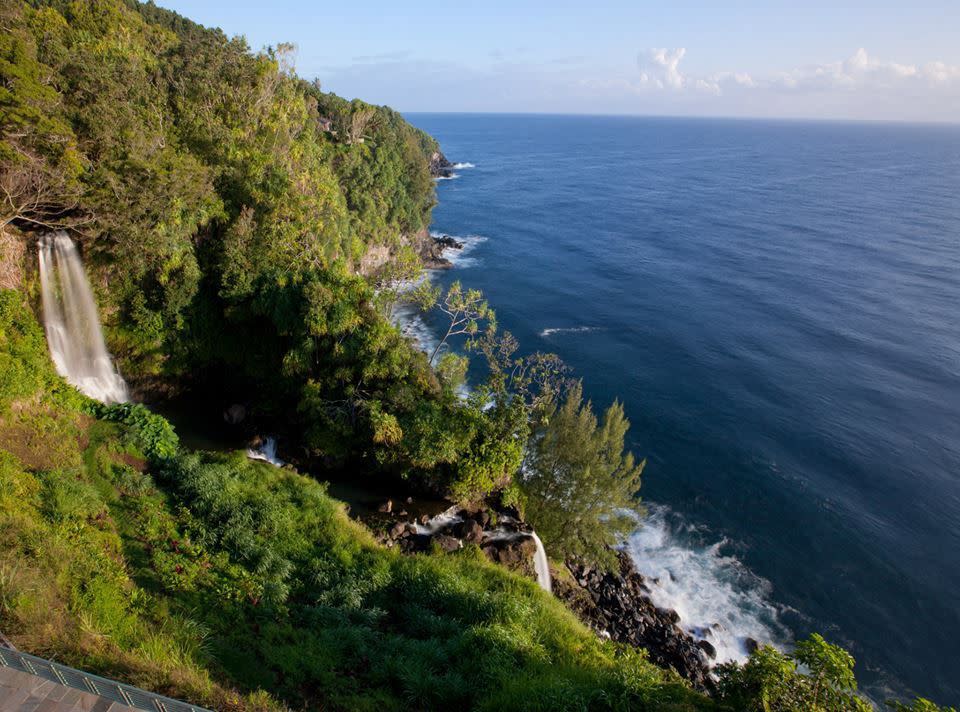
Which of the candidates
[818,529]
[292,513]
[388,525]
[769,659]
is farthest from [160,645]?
[818,529]

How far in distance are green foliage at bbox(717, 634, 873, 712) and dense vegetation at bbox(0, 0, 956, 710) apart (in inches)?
2.1

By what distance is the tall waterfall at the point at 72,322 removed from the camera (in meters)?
27.6

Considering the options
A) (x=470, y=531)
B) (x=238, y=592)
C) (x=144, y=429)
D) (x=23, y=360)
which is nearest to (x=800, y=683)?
(x=470, y=531)

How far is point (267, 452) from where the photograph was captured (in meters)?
30.2

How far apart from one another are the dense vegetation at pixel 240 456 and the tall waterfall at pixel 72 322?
0.94 metres

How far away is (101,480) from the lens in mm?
21062

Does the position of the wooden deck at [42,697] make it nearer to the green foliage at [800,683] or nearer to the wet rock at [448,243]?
the green foliage at [800,683]

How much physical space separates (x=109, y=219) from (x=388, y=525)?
22.9m

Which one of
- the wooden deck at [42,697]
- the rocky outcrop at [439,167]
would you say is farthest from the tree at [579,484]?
the rocky outcrop at [439,167]

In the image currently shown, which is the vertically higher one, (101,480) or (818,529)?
(101,480)

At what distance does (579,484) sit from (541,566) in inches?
184

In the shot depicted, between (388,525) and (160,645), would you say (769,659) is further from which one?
(388,525)

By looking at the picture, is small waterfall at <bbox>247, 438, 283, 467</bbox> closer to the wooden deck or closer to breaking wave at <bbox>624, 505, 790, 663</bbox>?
the wooden deck

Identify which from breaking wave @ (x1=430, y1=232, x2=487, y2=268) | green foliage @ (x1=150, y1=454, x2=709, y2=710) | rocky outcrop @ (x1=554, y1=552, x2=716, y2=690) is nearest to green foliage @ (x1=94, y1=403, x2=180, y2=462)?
green foliage @ (x1=150, y1=454, x2=709, y2=710)
